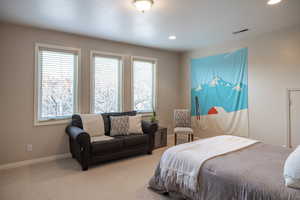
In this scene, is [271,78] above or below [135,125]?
above

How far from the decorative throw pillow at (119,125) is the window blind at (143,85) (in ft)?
3.30

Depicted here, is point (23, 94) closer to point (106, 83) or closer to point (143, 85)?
point (106, 83)

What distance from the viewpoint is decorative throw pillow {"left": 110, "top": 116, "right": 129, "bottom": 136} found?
3906mm

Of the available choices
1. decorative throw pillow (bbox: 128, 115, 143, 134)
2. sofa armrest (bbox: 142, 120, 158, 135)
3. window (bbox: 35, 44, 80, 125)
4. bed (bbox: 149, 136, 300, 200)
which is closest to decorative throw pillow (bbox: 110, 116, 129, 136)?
decorative throw pillow (bbox: 128, 115, 143, 134)

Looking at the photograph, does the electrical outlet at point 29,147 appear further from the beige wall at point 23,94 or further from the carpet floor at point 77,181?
the carpet floor at point 77,181

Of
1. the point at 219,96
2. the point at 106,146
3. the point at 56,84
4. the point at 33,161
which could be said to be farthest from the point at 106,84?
the point at 219,96

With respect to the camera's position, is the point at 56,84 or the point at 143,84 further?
the point at 143,84

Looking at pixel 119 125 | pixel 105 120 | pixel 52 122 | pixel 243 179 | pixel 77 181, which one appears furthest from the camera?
pixel 105 120

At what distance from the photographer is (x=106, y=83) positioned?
4504mm

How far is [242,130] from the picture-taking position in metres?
4.33

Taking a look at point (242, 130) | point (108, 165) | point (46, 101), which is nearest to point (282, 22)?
point (242, 130)

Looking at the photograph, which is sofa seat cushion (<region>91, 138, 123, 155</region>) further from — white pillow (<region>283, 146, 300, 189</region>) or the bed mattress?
white pillow (<region>283, 146, 300, 189</region>)

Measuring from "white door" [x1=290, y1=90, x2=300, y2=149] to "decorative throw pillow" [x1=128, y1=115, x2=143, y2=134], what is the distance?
9.93ft

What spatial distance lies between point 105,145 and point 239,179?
93.4 inches
